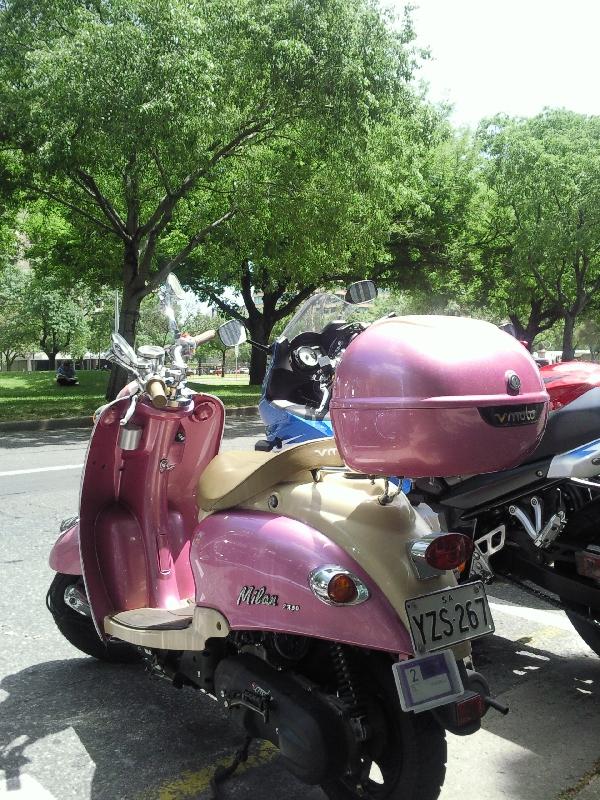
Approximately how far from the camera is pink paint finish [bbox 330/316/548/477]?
226 cm

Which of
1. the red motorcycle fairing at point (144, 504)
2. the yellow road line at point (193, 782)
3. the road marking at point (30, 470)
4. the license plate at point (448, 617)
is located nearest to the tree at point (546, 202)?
the road marking at point (30, 470)

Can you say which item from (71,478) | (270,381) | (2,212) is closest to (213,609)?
(270,381)

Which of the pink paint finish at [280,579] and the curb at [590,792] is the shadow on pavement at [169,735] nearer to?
the curb at [590,792]

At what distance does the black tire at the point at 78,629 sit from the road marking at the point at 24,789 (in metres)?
0.80

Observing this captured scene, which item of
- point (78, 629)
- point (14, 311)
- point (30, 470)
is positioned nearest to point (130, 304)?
point (30, 470)

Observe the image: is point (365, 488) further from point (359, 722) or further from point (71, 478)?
point (71, 478)

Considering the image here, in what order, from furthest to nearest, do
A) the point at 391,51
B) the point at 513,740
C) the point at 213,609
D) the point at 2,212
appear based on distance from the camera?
the point at 2,212 → the point at 391,51 → the point at 513,740 → the point at 213,609

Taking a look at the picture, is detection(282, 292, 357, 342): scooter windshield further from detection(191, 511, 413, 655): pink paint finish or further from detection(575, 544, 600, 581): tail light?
detection(191, 511, 413, 655): pink paint finish

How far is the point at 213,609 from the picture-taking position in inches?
98.5

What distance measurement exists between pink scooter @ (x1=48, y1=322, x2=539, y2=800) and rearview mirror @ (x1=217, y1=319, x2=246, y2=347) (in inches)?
34.3

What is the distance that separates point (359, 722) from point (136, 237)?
48.8 feet

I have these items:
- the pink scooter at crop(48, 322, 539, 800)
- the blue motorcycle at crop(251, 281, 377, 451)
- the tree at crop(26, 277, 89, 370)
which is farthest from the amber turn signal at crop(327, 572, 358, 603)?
the tree at crop(26, 277, 89, 370)

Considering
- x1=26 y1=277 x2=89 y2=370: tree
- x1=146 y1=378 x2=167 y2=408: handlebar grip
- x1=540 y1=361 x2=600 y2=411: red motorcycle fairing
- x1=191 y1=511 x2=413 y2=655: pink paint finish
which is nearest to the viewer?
x1=191 y1=511 x2=413 y2=655: pink paint finish

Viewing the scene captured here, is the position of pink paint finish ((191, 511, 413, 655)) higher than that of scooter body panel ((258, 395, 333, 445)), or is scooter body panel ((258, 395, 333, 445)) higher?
scooter body panel ((258, 395, 333, 445))
